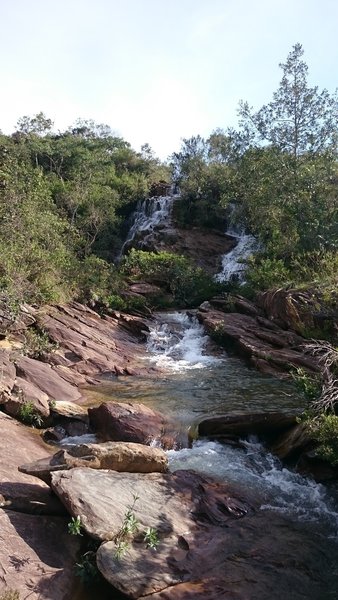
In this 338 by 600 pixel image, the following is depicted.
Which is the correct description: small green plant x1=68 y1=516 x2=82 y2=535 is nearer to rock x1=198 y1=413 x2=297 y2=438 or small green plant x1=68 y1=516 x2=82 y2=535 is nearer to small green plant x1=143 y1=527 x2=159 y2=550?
small green plant x1=143 y1=527 x2=159 y2=550

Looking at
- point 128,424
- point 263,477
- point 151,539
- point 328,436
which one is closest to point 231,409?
point 128,424

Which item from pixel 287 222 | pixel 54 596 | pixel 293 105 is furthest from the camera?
pixel 293 105

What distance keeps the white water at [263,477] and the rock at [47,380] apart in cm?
399

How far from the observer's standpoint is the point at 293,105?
2873cm

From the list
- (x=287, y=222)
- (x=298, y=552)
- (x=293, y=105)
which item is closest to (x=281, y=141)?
(x=293, y=105)

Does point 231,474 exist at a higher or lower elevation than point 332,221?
lower

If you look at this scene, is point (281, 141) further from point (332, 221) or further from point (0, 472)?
point (0, 472)

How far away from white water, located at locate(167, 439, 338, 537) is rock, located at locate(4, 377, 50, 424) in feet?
10.5

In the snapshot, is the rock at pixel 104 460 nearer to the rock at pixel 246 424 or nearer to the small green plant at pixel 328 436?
the rock at pixel 246 424

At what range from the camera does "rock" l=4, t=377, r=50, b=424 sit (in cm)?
1030

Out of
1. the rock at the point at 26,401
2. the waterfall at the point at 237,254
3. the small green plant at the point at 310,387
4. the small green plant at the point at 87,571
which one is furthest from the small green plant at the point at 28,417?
the waterfall at the point at 237,254

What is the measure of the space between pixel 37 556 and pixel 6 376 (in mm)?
5852

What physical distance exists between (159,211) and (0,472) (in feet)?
110

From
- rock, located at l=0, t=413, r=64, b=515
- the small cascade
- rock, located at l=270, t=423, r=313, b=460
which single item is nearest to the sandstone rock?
rock, located at l=0, t=413, r=64, b=515
